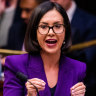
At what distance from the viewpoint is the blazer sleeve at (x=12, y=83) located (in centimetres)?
171

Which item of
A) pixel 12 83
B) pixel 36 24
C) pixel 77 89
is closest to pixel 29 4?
pixel 36 24

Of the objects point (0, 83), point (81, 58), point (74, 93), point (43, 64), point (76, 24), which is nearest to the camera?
point (74, 93)

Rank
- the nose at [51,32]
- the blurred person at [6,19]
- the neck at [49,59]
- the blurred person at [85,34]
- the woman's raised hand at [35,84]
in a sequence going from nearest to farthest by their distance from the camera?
the woman's raised hand at [35,84] < the nose at [51,32] < the neck at [49,59] < the blurred person at [85,34] < the blurred person at [6,19]

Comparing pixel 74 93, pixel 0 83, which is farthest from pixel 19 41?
pixel 74 93

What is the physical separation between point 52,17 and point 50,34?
0.09 meters

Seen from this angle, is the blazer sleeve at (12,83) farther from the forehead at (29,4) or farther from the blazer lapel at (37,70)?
the forehead at (29,4)

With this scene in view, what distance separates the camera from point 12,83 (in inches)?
67.9

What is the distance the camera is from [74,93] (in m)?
1.66

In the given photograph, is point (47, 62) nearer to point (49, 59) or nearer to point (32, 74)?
point (49, 59)

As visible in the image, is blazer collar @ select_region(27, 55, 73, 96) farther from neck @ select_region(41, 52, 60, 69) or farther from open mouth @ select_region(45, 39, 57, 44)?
open mouth @ select_region(45, 39, 57, 44)

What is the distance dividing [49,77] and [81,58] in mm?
1268

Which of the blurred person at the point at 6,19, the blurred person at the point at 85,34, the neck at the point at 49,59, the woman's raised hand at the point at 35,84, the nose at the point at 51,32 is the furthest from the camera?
the blurred person at the point at 6,19

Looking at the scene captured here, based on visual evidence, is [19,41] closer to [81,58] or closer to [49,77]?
[81,58]

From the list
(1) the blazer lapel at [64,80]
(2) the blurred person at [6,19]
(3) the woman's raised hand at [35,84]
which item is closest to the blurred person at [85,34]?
(2) the blurred person at [6,19]
